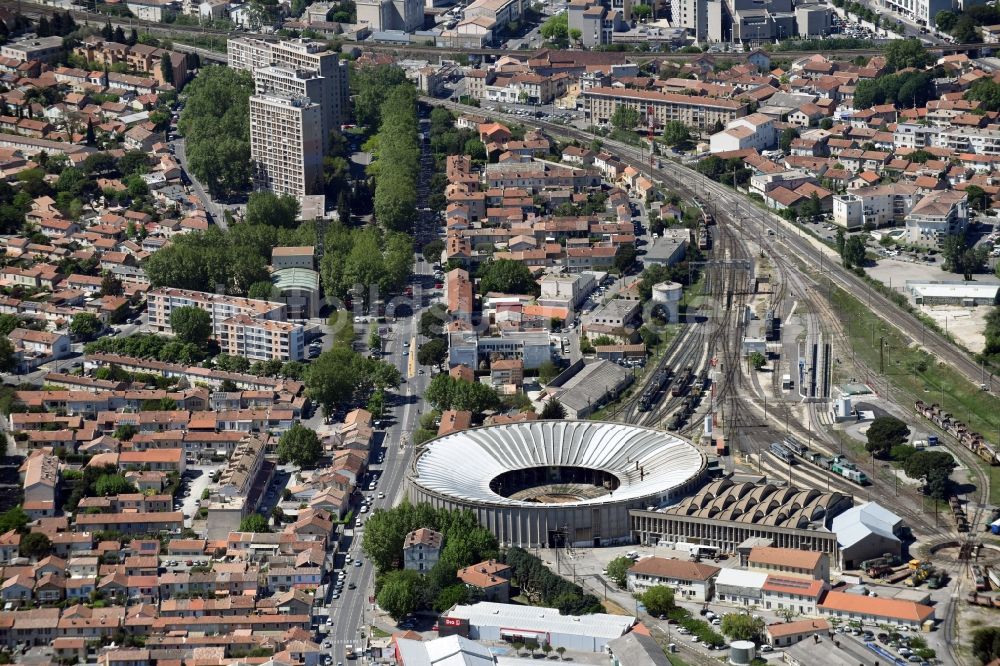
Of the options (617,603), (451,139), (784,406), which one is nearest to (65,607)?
(617,603)

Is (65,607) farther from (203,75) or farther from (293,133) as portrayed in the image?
(203,75)

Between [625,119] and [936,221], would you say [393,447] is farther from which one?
[625,119]

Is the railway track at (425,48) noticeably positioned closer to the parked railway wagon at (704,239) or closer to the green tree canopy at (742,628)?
the parked railway wagon at (704,239)

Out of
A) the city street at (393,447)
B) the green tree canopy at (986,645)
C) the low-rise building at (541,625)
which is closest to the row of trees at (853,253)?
the city street at (393,447)

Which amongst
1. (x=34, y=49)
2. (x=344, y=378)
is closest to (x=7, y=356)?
(x=344, y=378)

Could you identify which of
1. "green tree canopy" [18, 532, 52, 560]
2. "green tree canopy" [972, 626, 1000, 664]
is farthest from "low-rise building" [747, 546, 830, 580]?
"green tree canopy" [18, 532, 52, 560]

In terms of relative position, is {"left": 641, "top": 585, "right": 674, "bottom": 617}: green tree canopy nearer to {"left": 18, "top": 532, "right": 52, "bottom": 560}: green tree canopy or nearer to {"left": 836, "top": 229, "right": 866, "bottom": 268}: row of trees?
{"left": 18, "top": 532, "right": 52, "bottom": 560}: green tree canopy
